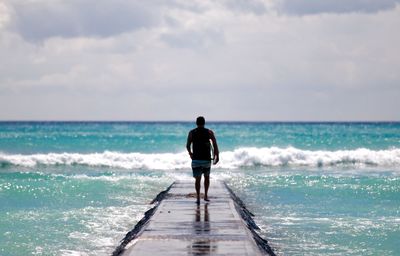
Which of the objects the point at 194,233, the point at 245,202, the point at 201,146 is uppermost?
the point at 201,146

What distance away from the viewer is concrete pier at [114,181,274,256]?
10641 millimetres

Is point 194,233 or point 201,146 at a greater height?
point 201,146

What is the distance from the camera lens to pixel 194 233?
1220 cm

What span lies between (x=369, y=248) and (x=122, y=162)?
103 feet

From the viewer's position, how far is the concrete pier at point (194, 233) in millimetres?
10641

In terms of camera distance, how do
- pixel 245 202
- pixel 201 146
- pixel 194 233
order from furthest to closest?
pixel 245 202 < pixel 201 146 < pixel 194 233

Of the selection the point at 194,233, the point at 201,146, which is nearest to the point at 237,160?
the point at 201,146

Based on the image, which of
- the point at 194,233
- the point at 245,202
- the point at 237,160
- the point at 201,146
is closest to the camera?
the point at 194,233

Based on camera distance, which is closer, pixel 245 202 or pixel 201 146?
pixel 201 146

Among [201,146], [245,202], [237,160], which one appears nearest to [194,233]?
[201,146]

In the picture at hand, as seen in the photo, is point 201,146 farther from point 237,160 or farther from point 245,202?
point 237,160

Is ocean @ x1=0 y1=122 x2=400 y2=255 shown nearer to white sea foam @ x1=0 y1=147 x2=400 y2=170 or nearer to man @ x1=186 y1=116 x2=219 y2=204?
white sea foam @ x1=0 y1=147 x2=400 y2=170

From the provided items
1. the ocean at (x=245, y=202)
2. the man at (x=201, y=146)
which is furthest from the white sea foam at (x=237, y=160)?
the man at (x=201, y=146)

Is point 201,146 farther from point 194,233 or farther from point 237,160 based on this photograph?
point 237,160
